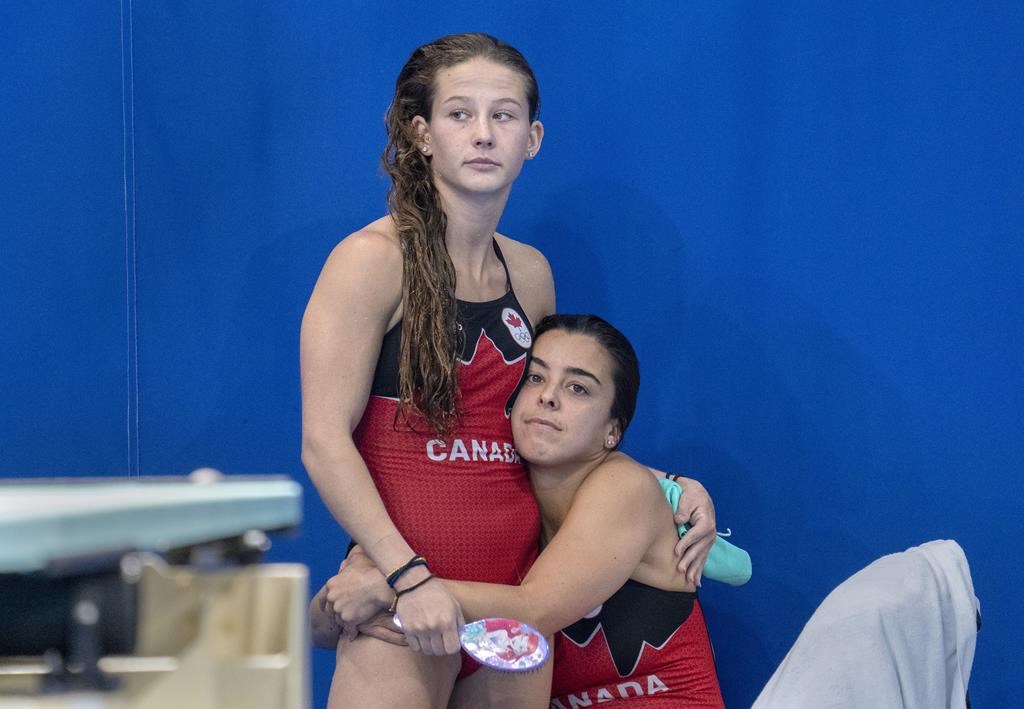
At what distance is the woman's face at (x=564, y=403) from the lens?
222 centimetres

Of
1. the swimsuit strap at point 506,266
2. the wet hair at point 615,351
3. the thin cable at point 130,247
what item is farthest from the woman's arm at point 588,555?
the thin cable at point 130,247

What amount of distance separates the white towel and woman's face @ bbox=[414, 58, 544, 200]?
0.96m

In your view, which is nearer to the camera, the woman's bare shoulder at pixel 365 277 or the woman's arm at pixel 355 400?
the woman's arm at pixel 355 400

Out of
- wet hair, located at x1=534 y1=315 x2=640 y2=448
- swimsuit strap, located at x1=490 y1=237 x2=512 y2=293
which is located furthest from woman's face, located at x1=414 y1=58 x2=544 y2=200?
wet hair, located at x1=534 y1=315 x2=640 y2=448

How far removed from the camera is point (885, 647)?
5.68 ft

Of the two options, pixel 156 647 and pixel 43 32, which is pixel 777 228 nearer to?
pixel 43 32

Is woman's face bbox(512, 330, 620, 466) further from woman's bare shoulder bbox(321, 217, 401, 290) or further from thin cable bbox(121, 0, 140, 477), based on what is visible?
Result: thin cable bbox(121, 0, 140, 477)

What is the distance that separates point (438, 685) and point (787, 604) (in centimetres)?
114

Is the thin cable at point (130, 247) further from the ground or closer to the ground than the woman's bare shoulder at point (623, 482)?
further from the ground

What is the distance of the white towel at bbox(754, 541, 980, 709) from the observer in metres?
1.70

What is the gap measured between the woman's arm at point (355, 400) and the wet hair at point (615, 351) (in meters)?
0.37

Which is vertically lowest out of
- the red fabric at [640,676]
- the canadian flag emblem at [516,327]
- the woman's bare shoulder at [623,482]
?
the red fabric at [640,676]

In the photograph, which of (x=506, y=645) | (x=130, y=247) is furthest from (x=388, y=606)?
(x=130, y=247)

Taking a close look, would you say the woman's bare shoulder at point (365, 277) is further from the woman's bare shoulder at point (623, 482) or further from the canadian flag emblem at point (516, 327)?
the woman's bare shoulder at point (623, 482)
